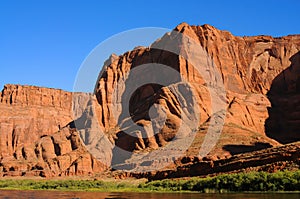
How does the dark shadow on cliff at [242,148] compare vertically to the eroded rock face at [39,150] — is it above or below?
below

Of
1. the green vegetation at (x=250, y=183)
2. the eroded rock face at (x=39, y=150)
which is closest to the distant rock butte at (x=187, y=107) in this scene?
the eroded rock face at (x=39, y=150)

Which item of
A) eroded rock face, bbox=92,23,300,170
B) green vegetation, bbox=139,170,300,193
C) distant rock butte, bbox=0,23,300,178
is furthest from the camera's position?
eroded rock face, bbox=92,23,300,170

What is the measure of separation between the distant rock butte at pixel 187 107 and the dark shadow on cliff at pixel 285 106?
236 millimetres

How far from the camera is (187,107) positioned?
4537 inches

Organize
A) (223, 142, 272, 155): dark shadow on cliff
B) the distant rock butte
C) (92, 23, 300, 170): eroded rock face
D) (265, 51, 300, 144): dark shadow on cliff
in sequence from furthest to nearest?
(265, 51, 300, 144): dark shadow on cliff, (92, 23, 300, 170): eroded rock face, the distant rock butte, (223, 142, 272, 155): dark shadow on cliff

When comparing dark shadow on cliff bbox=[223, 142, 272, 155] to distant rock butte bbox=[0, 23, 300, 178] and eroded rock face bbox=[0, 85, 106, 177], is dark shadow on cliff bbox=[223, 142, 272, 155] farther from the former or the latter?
eroded rock face bbox=[0, 85, 106, 177]

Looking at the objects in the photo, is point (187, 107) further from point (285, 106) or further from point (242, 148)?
point (285, 106)

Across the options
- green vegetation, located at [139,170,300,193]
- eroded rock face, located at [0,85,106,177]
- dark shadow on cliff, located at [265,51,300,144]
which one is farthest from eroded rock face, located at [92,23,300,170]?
green vegetation, located at [139,170,300,193]

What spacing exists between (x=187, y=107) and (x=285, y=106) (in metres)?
27.8

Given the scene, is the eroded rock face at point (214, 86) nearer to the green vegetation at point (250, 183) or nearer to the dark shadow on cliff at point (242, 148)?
the dark shadow on cliff at point (242, 148)

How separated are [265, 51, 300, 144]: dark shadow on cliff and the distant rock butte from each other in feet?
0.77

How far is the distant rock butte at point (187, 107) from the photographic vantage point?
107000 mm

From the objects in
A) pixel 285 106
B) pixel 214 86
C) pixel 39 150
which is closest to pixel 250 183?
pixel 214 86

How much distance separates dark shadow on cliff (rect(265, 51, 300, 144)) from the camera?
117 meters
